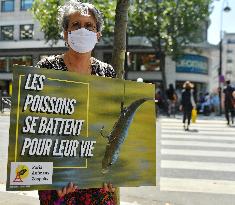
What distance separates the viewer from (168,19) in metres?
31.6

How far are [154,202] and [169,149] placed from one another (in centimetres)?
474

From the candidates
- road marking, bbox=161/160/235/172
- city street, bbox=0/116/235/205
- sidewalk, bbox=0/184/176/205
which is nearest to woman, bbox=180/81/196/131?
city street, bbox=0/116/235/205

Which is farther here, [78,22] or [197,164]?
[197,164]

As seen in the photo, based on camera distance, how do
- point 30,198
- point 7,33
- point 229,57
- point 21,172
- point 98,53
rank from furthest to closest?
point 229,57, point 7,33, point 98,53, point 30,198, point 21,172

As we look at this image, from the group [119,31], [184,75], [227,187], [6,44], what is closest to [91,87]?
[119,31]

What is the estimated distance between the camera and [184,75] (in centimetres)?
3944

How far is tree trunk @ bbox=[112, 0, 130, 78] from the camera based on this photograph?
3736 millimetres

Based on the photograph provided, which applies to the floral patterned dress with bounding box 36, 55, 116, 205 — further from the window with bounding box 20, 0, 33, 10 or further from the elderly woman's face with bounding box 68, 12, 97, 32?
the window with bounding box 20, 0, 33, 10

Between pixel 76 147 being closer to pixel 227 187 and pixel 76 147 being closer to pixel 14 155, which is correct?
pixel 14 155

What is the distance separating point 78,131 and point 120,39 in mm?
1858

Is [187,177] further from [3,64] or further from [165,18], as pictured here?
[3,64]

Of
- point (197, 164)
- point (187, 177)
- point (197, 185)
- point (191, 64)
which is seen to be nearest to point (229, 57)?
point (191, 64)

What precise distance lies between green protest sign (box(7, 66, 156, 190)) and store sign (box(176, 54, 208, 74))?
120 feet

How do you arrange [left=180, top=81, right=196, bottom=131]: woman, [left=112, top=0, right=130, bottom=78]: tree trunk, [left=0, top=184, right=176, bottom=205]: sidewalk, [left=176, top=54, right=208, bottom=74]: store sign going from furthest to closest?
[left=176, top=54, right=208, bottom=74]: store sign < [left=180, top=81, right=196, bottom=131]: woman < [left=0, top=184, right=176, bottom=205]: sidewalk < [left=112, top=0, right=130, bottom=78]: tree trunk
